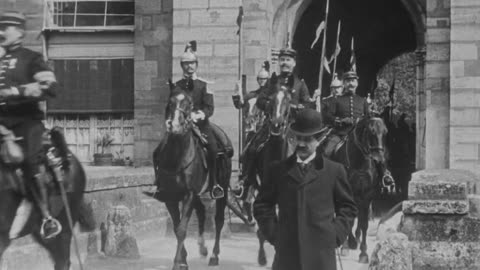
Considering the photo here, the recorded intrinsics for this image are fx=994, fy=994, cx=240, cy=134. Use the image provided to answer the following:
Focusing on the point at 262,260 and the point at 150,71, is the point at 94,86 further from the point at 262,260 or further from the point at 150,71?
the point at 262,260

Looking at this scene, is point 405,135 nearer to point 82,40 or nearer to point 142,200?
point 82,40

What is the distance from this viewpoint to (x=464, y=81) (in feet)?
63.3

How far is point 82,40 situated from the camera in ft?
72.1

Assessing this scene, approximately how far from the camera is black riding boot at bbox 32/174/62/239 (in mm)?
9148

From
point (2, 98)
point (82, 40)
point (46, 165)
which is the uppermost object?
point (82, 40)

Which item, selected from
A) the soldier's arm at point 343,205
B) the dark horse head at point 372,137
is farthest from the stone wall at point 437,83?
the soldier's arm at point 343,205

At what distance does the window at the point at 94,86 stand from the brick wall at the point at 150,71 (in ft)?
1.67

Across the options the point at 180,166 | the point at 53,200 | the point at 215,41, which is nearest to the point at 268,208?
the point at 53,200

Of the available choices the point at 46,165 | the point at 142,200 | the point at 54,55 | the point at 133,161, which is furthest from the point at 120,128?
the point at 46,165

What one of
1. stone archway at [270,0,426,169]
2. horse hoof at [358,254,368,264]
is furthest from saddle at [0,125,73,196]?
stone archway at [270,0,426,169]

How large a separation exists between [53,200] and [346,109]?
6.97 metres

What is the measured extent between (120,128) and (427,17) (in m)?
7.01

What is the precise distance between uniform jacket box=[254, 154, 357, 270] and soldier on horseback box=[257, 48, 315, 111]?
4.92 m

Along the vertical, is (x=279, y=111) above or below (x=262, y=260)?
above
